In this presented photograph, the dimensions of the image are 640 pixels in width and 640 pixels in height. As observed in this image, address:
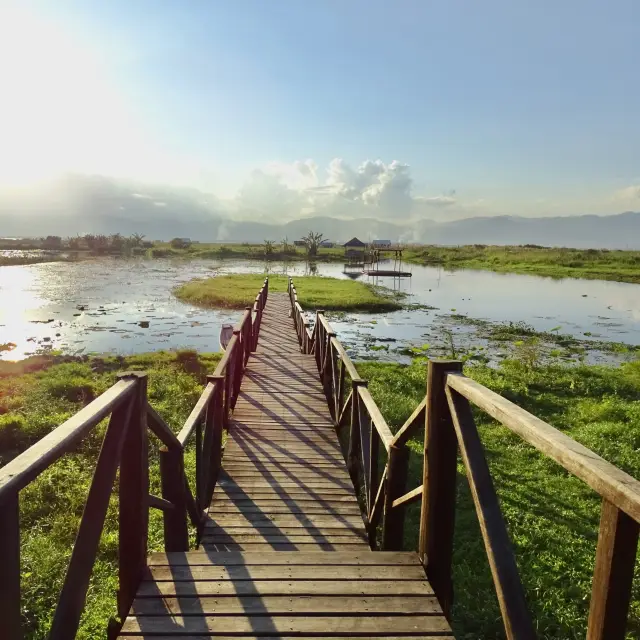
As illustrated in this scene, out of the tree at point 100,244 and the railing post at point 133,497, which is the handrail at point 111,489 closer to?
the railing post at point 133,497

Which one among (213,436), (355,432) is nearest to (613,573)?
(213,436)

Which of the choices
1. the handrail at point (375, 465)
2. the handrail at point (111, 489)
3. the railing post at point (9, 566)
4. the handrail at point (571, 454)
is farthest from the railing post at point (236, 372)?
the railing post at point (9, 566)

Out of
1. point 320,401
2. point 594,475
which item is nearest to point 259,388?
point 320,401

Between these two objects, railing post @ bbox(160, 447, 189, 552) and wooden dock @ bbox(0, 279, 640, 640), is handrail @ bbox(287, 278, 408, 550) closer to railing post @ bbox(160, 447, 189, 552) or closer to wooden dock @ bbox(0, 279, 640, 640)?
wooden dock @ bbox(0, 279, 640, 640)

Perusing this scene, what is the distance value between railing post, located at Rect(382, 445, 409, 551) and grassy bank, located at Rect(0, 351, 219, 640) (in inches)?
104

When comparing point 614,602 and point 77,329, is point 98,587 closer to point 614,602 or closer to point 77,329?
point 614,602

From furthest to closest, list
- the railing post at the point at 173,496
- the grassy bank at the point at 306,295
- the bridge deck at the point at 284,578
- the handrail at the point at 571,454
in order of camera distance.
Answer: the grassy bank at the point at 306,295 → the railing post at the point at 173,496 → the bridge deck at the point at 284,578 → the handrail at the point at 571,454

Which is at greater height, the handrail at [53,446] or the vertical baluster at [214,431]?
the handrail at [53,446]

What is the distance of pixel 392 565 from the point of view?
285cm

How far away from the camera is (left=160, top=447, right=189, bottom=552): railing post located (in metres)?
3.27

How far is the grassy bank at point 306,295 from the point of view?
1102 inches

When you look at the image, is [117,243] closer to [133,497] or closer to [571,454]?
[133,497]

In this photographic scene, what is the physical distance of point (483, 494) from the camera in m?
2.14

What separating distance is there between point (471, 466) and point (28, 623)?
4.37 meters
